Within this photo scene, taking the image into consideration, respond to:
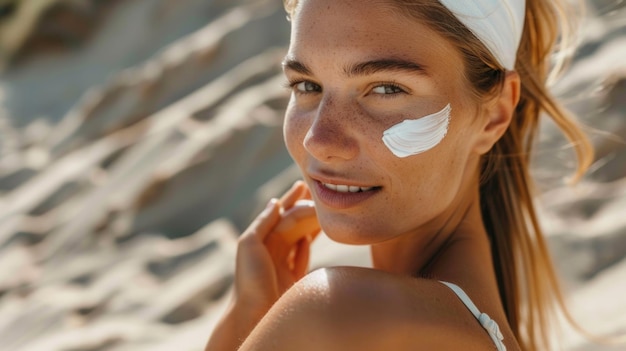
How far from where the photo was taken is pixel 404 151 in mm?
1698

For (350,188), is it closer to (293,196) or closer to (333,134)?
(333,134)

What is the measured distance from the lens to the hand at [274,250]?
213 cm

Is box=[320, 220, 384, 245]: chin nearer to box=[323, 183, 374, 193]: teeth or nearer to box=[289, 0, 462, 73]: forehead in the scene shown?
box=[323, 183, 374, 193]: teeth

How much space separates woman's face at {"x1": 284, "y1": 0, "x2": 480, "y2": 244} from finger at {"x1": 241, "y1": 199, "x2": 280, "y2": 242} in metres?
0.43

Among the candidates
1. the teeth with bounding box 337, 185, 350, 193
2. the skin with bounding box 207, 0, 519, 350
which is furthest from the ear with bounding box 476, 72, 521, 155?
the teeth with bounding box 337, 185, 350, 193

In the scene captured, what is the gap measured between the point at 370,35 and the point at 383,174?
10.2 inches

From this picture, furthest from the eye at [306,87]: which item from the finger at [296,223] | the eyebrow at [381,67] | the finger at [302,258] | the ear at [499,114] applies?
the finger at [302,258]

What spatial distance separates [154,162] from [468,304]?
3126mm

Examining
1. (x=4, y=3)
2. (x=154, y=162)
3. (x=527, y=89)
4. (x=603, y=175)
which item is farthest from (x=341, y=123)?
(x=4, y=3)

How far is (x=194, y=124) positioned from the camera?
4.70 meters

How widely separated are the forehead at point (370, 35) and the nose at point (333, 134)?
0.30 feet

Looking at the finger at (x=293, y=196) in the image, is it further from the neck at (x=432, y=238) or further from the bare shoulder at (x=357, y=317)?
the bare shoulder at (x=357, y=317)

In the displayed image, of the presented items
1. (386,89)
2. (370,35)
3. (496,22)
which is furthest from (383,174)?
(496,22)

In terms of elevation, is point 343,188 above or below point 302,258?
above
